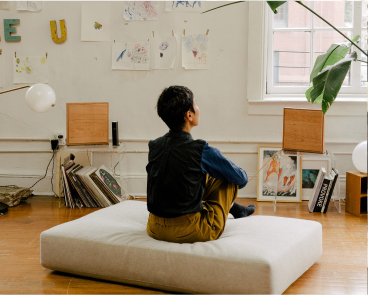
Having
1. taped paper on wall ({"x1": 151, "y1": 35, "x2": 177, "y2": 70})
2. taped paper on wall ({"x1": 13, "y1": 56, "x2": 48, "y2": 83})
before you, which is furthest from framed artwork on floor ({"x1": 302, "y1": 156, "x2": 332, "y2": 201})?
taped paper on wall ({"x1": 13, "y1": 56, "x2": 48, "y2": 83})

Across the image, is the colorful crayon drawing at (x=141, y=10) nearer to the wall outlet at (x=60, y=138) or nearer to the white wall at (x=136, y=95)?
the white wall at (x=136, y=95)

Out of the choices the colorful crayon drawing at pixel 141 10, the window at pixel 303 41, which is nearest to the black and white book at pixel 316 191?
the window at pixel 303 41

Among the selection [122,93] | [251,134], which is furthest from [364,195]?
[122,93]

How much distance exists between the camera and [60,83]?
4.12 m

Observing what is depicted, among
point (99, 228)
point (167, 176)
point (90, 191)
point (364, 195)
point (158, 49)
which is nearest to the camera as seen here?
point (167, 176)

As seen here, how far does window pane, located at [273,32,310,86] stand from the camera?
4.02m

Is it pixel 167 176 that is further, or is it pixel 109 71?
pixel 109 71

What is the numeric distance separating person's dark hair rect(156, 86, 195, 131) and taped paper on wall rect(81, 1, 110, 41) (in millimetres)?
2161

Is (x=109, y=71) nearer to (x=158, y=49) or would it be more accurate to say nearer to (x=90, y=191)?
(x=158, y=49)

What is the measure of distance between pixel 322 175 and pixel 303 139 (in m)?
0.34

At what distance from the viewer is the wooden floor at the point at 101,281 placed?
2113 mm

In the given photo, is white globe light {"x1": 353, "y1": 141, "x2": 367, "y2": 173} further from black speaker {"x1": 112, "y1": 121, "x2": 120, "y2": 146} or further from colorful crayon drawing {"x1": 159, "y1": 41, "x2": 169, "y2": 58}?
black speaker {"x1": 112, "y1": 121, "x2": 120, "y2": 146}

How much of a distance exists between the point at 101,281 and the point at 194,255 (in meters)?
0.57

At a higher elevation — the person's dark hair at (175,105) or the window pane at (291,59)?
the window pane at (291,59)
